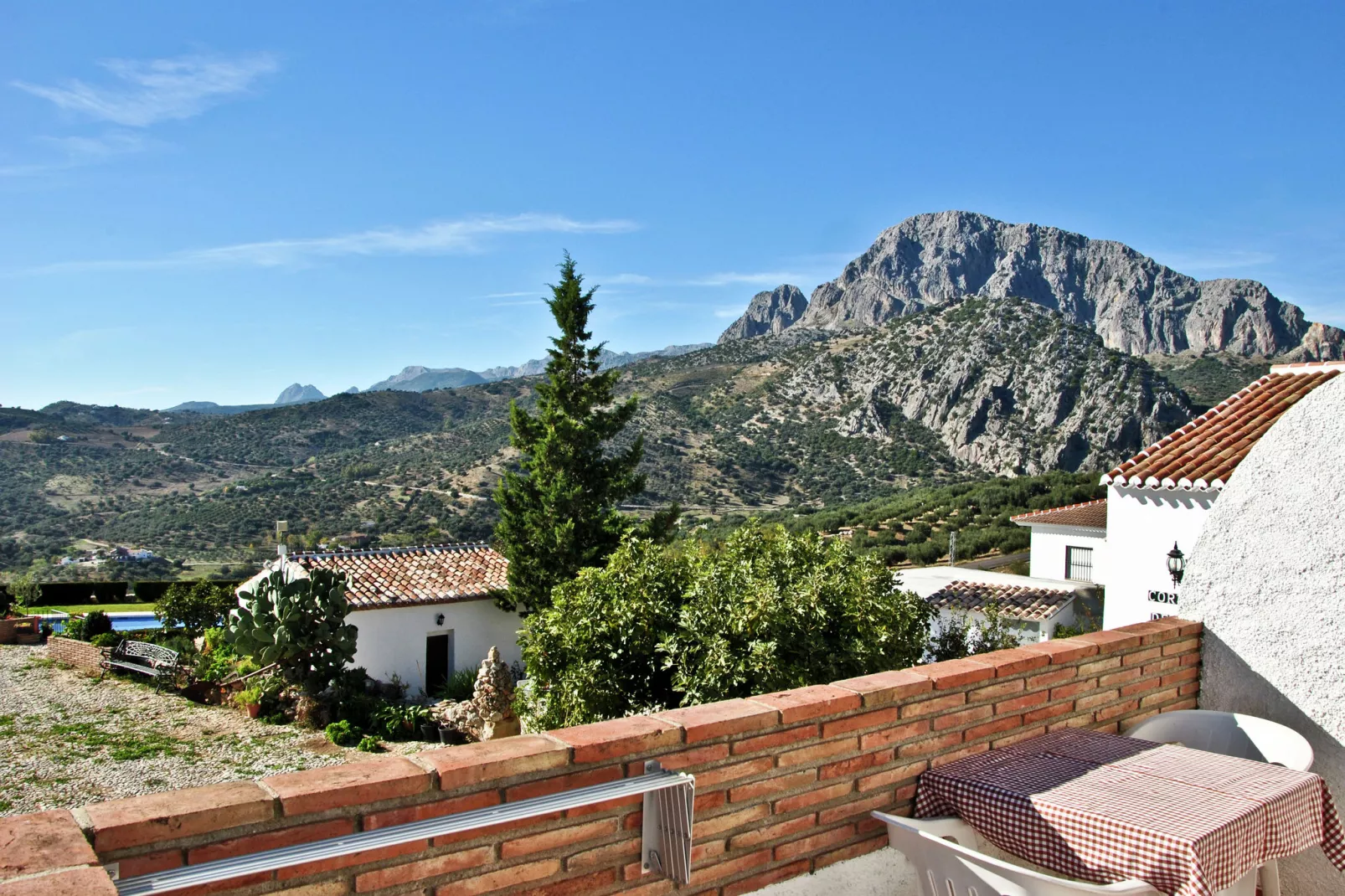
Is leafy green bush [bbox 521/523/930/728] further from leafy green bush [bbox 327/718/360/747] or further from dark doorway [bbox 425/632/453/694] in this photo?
dark doorway [bbox 425/632/453/694]

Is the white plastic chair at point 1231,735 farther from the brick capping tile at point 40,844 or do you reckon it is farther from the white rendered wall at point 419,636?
the white rendered wall at point 419,636

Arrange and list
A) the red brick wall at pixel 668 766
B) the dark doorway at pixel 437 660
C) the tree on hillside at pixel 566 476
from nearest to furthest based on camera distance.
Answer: the red brick wall at pixel 668 766
the dark doorway at pixel 437 660
the tree on hillside at pixel 566 476

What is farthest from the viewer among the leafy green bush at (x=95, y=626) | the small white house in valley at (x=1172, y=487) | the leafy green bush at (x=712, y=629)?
the leafy green bush at (x=95, y=626)

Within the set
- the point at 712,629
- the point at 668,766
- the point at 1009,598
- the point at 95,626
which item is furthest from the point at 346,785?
the point at 95,626

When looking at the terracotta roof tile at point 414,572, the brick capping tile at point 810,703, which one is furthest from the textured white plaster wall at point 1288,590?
the terracotta roof tile at point 414,572

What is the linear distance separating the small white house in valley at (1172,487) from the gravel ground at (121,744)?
12189 millimetres

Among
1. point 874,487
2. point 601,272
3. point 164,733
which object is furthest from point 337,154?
point 874,487

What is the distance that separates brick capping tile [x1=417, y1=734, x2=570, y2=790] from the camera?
2.24 meters

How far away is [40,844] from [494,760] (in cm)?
97

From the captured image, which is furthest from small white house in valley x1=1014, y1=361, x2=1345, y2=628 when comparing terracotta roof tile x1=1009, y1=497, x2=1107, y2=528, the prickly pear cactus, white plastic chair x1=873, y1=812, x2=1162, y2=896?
the prickly pear cactus

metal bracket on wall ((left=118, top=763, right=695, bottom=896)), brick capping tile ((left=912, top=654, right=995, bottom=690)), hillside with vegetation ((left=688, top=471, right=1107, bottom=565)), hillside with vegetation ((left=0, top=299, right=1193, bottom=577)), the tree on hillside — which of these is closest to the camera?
metal bracket on wall ((left=118, top=763, right=695, bottom=896))

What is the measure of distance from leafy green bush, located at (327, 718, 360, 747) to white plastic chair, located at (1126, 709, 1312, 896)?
48.6 feet

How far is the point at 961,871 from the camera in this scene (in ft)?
9.14

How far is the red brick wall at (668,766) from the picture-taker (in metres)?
1.98
